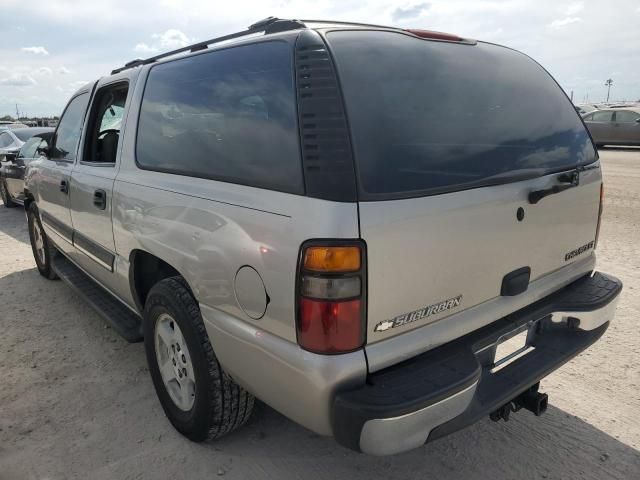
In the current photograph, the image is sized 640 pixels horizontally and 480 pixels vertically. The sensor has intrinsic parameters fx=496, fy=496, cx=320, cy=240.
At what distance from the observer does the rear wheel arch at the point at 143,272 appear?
2.77 m

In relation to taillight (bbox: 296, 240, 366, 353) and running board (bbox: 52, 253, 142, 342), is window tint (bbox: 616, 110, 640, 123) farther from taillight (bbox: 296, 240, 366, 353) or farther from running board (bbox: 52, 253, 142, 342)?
taillight (bbox: 296, 240, 366, 353)

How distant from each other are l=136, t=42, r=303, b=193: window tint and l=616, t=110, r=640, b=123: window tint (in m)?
18.0

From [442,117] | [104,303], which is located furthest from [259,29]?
[104,303]

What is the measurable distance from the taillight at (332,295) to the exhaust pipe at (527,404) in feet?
3.13

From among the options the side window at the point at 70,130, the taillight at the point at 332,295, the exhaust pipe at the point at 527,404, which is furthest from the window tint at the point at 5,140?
the exhaust pipe at the point at 527,404

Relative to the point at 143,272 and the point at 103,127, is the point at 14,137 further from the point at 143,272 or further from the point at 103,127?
the point at 143,272

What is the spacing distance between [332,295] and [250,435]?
132 centimetres

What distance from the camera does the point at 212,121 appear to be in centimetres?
227

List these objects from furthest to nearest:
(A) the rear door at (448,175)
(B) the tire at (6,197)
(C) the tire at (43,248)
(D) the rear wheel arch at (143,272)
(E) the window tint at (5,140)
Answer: (E) the window tint at (5,140) < (B) the tire at (6,197) < (C) the tire at (43,248) < (D) the rear wheel arch at (143,272) < (A) the rear door at (448,175)

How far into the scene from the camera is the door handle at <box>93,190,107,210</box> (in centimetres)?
302

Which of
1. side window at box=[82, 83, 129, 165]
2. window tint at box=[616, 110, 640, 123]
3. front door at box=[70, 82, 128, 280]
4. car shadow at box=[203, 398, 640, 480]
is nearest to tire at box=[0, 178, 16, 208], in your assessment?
front door at box=[70, 82, 128, 280]

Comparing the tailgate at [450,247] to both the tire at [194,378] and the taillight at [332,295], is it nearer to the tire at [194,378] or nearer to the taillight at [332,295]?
the taillight at [332,295]

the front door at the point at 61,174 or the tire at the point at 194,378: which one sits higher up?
the front door at the point at 61,174

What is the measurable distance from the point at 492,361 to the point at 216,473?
138 centimetres
